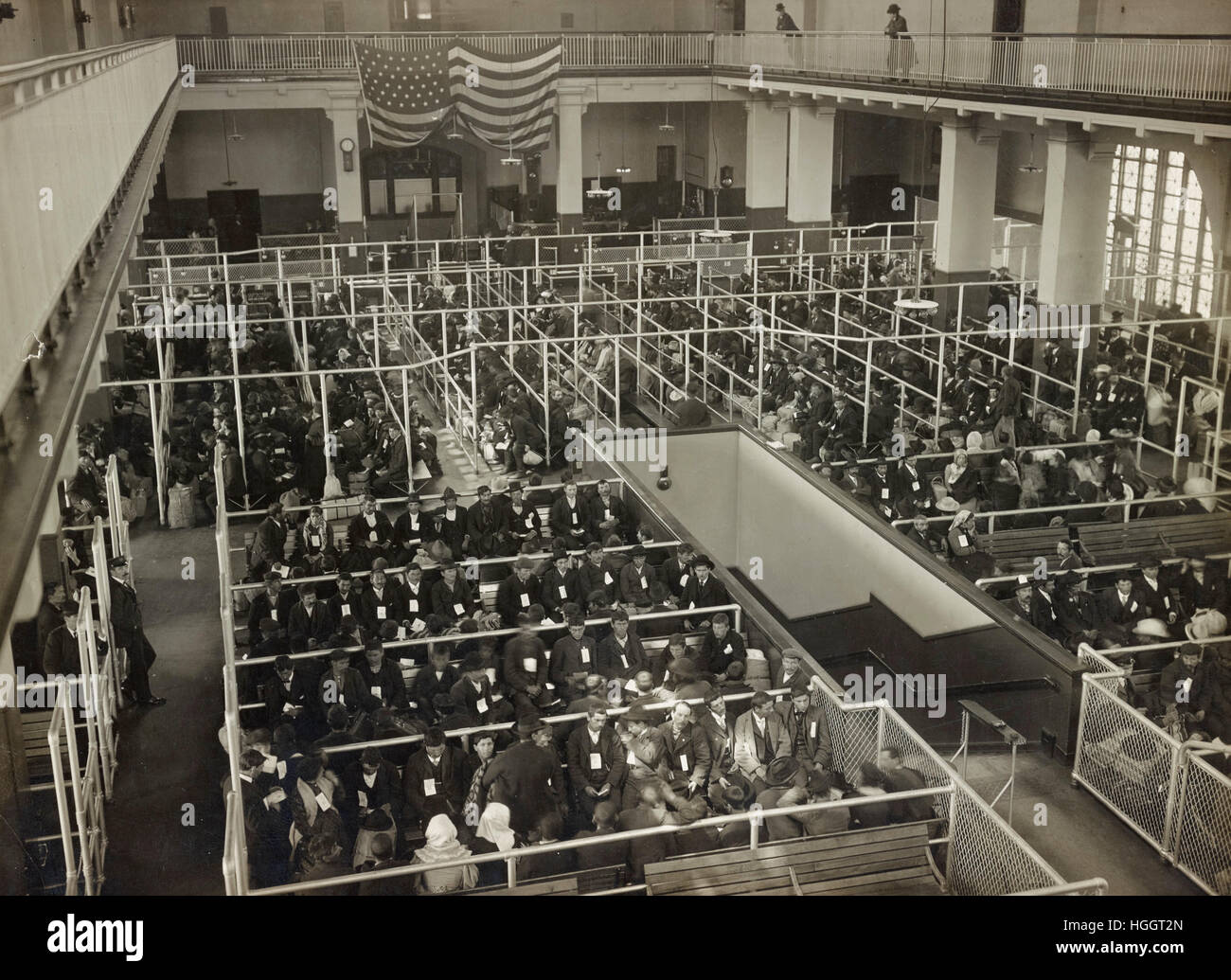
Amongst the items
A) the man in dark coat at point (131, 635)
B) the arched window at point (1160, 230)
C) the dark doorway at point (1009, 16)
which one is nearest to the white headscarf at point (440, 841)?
the man in dark coat at point (131, 635)

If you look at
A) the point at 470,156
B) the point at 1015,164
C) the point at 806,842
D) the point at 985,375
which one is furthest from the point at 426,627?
the point at 470,156

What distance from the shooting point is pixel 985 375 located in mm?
17047

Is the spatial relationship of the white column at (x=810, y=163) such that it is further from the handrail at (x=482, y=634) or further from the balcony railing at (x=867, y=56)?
the handrail at (x=482, y=634)

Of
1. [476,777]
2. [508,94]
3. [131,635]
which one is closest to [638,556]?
[476,777]

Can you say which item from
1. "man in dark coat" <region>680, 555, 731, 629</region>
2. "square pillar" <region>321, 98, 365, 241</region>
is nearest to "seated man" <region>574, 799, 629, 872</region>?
"man in dark coat" <region>680, 555, 731, 629</region>

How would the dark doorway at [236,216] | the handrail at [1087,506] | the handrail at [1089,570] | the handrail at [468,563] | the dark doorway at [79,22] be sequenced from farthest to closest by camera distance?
the dark doorway at [236,216] → the dark doorway at [79,22] → the handrail at [1087,506] → the handrail at [1089,570] → the handrail at [468,563]

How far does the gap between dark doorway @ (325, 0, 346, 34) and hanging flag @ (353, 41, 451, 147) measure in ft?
22.3

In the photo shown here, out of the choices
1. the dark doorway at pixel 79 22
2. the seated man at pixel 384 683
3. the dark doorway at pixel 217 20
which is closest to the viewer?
the seated man at pixel 384 683

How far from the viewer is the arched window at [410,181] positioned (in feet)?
111

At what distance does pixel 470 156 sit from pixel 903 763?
28.4 meters

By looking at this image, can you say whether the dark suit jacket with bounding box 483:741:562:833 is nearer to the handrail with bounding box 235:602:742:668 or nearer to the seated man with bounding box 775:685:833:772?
the handrail with bounding box 235:602:742:668

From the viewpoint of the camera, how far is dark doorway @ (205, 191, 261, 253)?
3253 centimetres

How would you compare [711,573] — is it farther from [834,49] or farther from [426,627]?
[834,49]

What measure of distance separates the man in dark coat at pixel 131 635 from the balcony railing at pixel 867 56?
12.7m
